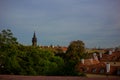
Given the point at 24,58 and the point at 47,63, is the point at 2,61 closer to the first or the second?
the point at 24,58

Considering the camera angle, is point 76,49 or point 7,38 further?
point 76,49

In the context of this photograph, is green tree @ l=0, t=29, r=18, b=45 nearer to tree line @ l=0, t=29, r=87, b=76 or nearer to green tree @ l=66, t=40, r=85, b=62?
tree line @ l=0, t=29, r=87, b=76

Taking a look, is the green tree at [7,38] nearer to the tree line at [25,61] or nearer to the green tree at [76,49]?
the tree line at [25,61]

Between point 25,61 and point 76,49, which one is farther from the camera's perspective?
point 76,49

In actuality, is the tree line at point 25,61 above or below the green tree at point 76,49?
below

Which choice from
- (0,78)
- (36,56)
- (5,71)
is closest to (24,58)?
(36,56)

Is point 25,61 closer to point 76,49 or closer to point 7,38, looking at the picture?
point 7,38

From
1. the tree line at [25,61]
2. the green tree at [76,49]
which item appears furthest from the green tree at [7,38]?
the green tree at [76,49]

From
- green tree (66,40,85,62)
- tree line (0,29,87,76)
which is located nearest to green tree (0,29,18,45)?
tree line (0,29,87,76)

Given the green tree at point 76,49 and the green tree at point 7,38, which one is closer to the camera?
the green tree at point 7,38

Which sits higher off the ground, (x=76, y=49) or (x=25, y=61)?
(x=76, y=49)

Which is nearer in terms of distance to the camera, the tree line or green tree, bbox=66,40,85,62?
the tree line

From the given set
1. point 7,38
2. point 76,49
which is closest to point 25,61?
point 7,38

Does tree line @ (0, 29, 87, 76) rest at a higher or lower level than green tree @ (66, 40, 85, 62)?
lower
